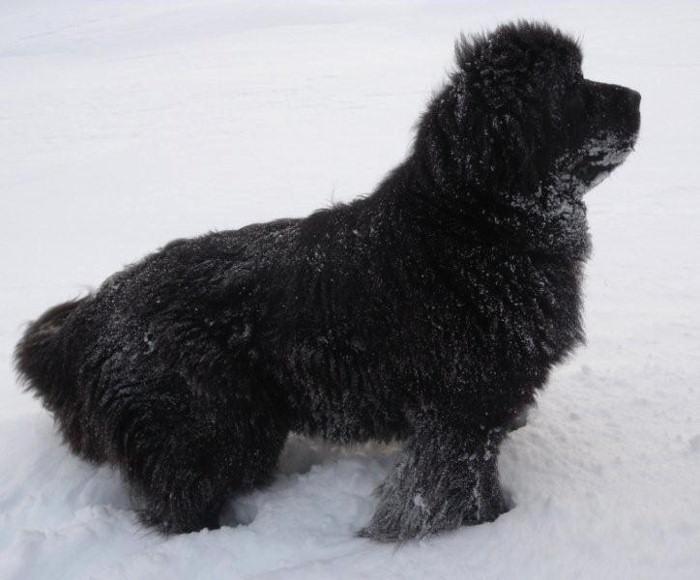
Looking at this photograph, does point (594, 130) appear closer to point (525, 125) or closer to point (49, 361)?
point (525, 125)

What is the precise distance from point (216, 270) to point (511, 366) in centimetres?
A: 133

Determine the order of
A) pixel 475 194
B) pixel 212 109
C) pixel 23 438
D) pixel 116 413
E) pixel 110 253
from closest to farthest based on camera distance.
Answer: pixel 475 194 → pixel 116 413 → pixel 23 438 → pixel 110 253 → pixel 212 109

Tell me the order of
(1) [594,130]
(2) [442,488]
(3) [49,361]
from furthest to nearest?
1. (3) [49,361]
2. (2) [442,488]
3. (1) [594,130]

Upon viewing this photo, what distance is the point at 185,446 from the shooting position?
2.83 metres

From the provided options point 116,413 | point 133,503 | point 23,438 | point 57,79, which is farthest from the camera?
point 57,79

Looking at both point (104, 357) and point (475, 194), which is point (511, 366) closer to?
point (475, 194)

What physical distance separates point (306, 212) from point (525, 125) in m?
5.30

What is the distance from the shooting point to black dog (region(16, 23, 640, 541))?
2500 mm

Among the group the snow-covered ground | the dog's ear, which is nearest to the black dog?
the dog's ear

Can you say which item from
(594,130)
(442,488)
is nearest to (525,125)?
(594,130)

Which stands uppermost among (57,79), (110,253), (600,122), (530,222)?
(57,79)

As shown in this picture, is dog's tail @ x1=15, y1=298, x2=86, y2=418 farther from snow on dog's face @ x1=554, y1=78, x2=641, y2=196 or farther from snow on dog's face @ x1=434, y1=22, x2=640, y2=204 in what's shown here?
snow on dog's face @ x1=554, y1=78, x2=641, y2=196

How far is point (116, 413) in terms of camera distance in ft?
9.39

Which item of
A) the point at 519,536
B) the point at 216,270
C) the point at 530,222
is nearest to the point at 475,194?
the point at 530,222
